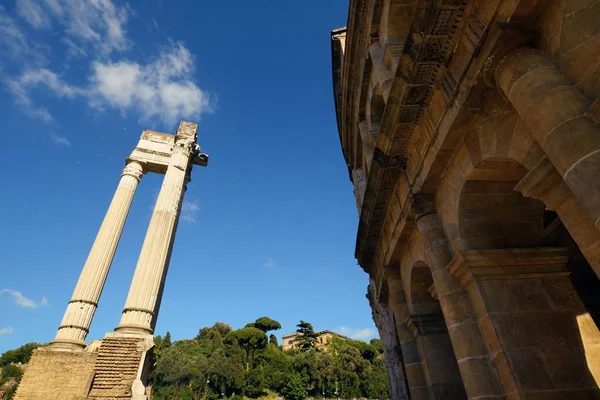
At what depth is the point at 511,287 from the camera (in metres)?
5.19

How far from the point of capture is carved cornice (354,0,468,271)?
4.54m

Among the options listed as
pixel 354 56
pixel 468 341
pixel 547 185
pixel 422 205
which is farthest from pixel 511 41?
pixel 354 56

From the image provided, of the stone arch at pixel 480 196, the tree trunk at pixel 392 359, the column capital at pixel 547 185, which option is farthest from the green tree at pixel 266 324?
the column capital at pixel 547 185

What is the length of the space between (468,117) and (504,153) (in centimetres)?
82

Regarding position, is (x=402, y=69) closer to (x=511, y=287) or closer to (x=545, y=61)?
(x=545, y=61)

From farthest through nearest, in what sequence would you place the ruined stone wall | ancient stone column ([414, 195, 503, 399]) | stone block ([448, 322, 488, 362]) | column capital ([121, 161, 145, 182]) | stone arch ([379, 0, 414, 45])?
column capital ([121, 161, 145, 182]), the ruined stone wall, stone arch ([379, 0, 414, 45]), stone block ([448, 322, 488, 362]), ancient stone column ([414, 195, 503, 399])

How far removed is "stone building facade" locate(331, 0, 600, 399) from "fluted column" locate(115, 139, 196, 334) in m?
13.2

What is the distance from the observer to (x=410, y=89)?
5480 mm

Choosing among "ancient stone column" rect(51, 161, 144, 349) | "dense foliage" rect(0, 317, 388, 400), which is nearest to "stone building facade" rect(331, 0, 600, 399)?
"ancient stone column" rect(51, 161, 144, 349)

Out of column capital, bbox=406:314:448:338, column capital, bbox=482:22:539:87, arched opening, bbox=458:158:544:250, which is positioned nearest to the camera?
column capital, bbox=482:22:539:87

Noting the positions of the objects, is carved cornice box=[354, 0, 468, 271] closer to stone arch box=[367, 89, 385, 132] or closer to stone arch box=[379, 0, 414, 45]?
stone arch box=[379, 0, 414, 45]

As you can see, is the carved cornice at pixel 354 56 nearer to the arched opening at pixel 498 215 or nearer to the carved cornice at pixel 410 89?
the carved cornice at pixel 410 89

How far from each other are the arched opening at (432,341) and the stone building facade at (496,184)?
3 cm

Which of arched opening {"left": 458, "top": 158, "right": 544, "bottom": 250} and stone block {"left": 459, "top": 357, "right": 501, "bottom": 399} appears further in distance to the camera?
arched opening {"left": 458, "top": 158, "right": 544, "bottom": 250}
